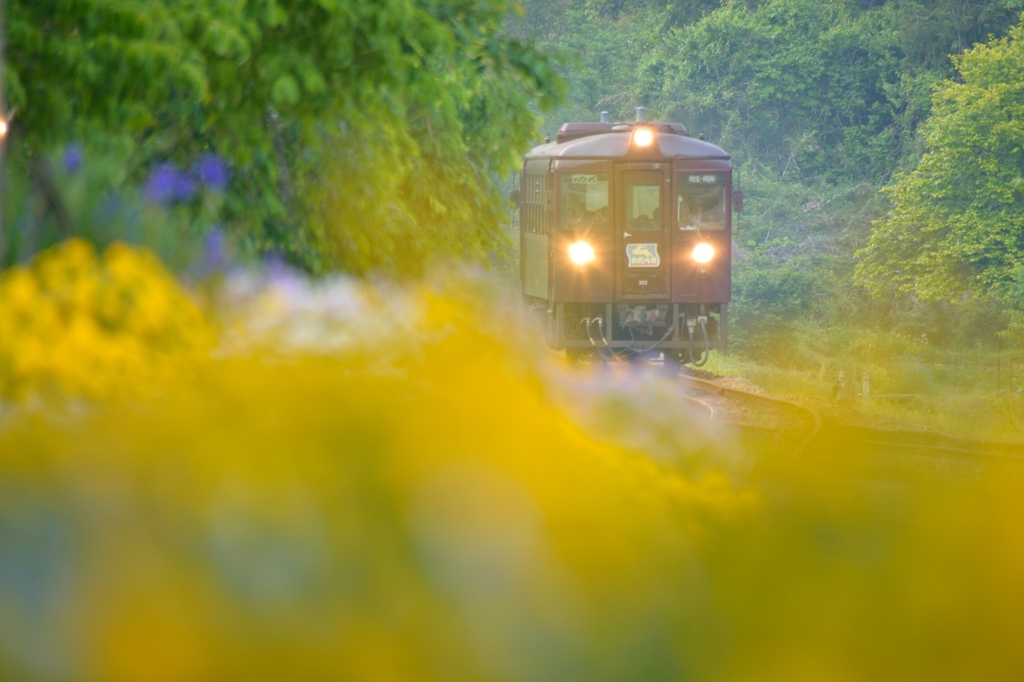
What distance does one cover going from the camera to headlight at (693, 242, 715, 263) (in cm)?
1505

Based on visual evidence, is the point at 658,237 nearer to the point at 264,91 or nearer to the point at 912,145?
the point at 264,91

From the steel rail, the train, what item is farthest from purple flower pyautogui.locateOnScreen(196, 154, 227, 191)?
the train

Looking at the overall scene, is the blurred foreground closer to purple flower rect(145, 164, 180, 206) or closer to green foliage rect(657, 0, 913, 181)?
purple flower rect(145, 164, 180, 206)

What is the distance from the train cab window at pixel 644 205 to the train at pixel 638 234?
0.4 inches

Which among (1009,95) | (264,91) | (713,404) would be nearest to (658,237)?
(713,404)

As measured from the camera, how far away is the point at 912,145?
37.8 meters

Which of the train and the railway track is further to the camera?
the train

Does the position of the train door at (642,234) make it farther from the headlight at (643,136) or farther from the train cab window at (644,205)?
the headlight at (643,136)

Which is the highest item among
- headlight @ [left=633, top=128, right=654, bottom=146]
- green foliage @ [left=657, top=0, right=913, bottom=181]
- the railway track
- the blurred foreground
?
green foliage @ [left=657, top=0, right=913, bottom=181]

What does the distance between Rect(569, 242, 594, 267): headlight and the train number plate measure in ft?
1.55

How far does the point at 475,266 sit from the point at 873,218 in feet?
95.9

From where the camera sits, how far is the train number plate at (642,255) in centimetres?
1505

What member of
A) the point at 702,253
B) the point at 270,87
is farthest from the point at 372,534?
the point at 702,253

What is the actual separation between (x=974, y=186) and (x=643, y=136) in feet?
62.6
